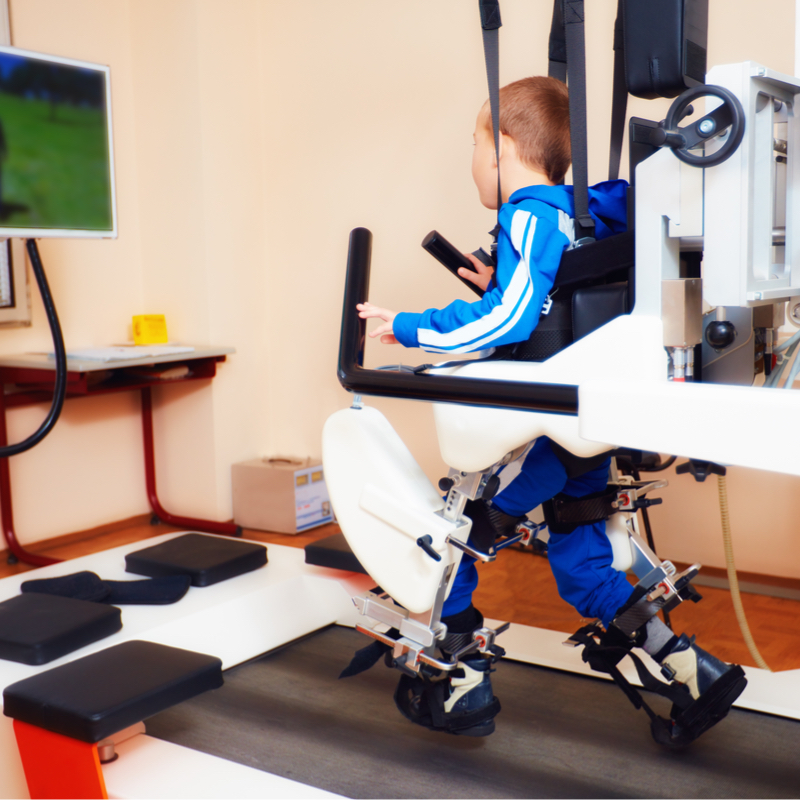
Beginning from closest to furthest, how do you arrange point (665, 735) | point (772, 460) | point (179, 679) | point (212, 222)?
point (772, 460)
point (179, 679)
point (665, 735)
point (212, 222)

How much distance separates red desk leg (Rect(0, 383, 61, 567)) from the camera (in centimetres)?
313

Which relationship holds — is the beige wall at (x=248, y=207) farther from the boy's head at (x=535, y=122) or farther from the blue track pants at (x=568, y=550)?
the blue track pants at (x=568, y=550)

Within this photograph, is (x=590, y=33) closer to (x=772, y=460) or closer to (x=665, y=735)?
(x=665, y=735)

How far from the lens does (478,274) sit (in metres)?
1.72

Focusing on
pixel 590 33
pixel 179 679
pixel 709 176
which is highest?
pixel 590 33

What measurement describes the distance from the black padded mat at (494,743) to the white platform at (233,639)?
9cm

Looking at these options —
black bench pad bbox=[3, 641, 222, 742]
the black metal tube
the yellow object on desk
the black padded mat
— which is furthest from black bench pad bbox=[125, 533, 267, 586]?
the yellow object on desk

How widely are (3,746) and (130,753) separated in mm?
258

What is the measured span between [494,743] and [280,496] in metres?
2.03

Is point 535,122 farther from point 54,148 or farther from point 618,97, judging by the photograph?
point 54,148

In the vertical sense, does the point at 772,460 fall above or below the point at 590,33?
below

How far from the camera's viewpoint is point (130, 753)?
1.54 m

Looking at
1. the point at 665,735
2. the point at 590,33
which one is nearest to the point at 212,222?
the point at 590,33

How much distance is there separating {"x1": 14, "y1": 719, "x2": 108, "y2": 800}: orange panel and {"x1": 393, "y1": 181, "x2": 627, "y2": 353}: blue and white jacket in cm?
91
